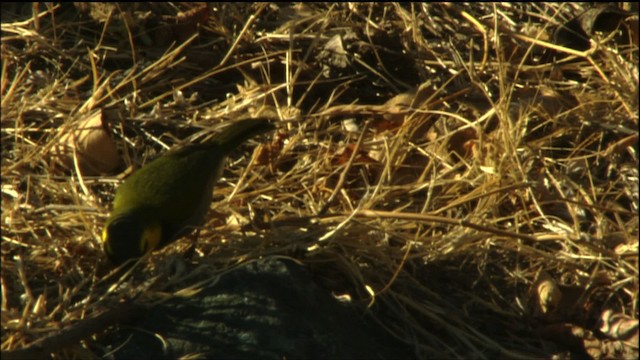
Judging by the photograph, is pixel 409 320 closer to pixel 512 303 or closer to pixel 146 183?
pixel 512 303

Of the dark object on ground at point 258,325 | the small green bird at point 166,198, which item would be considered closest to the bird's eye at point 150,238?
the small green bird at point 166,198

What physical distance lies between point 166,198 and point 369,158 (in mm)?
→ 753

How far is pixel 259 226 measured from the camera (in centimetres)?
305

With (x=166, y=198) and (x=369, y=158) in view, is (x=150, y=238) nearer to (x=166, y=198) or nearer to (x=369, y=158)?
(x=166, y=198)

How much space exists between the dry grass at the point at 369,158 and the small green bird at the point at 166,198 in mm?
75

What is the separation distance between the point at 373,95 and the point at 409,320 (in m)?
1.29

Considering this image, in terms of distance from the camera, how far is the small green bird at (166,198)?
9.52ft

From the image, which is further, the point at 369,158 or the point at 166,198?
the point at 369,158

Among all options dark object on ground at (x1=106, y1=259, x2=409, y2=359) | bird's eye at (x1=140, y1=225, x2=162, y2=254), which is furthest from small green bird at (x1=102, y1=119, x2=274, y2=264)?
dark object on ground at (x1=106, y1=259, x2=409, y2=359)

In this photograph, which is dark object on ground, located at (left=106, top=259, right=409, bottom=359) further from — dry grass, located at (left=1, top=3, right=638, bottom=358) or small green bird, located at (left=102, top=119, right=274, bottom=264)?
small green bird, located at (left=102, top=119, right=274, bottom=264)

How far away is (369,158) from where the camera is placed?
3514 millimetres

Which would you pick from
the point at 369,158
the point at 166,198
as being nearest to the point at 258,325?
the point at 166,198

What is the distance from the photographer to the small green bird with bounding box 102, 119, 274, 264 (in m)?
2.90

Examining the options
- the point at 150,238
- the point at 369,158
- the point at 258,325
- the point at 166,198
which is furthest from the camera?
the point at 369,158
